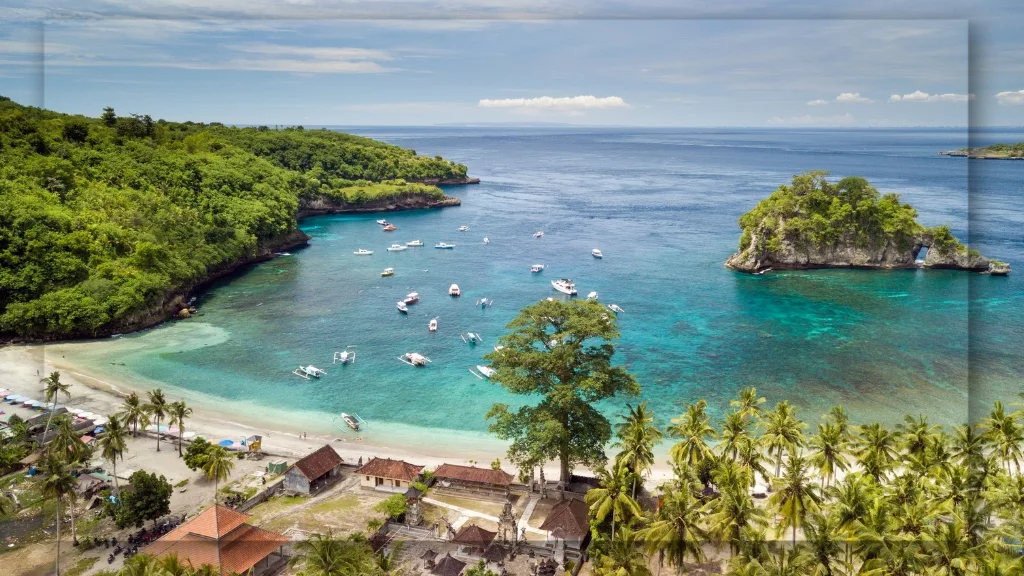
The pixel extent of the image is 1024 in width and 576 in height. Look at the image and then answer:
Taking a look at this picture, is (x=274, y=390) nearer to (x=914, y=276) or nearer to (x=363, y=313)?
(x=363, y=313)

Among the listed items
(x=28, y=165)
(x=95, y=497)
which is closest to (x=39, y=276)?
(x=28, y=165)

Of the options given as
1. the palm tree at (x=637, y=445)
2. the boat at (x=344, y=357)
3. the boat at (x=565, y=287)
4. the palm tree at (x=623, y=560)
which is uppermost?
the boat at (x=565, y=287)

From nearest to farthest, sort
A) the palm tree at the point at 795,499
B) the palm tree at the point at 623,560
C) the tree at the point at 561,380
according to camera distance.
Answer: the palm tree at the point at 623,560 < the palm tree at the point at 795,499 < the tree at the point at 561,380

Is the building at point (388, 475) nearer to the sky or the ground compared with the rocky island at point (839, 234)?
nearer to the ground

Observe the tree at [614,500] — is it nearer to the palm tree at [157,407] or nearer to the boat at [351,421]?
the boat at [351,421]

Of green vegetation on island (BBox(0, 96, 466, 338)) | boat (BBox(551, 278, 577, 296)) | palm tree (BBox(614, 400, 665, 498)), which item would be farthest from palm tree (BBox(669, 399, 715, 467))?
boat (BBox(551, 278, 577, 296))

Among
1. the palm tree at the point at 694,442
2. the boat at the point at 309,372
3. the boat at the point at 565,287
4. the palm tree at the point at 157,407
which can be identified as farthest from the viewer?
the boat at the point at 565,287

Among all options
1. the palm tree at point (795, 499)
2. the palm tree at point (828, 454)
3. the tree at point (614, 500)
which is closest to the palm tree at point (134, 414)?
the tree at point (614, 500)

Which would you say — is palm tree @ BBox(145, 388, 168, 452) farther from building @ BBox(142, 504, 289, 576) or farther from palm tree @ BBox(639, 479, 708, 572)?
palm tree @ BBox(639, 479, 708, 572)
